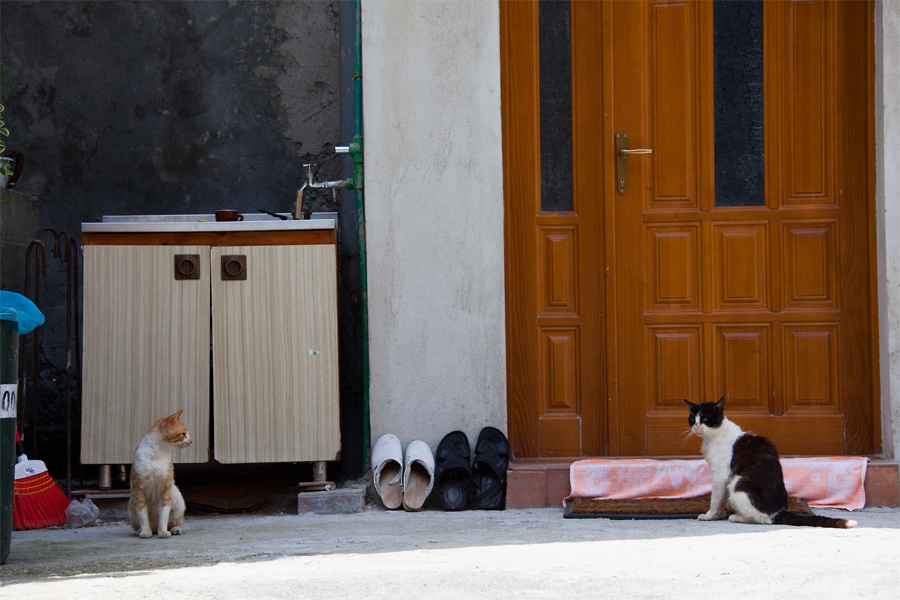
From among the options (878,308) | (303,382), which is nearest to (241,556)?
(303,382)

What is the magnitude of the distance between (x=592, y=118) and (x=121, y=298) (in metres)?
2.46

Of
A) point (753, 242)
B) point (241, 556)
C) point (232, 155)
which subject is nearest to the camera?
point (241, 556)

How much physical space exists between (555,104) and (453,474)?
1918 millimetres

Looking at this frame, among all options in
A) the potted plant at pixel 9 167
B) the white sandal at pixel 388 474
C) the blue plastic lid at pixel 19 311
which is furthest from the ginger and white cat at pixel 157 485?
the potted plant at pixel 9 167

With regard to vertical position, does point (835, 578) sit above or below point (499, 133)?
below

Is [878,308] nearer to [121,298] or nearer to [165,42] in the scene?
[121,298]

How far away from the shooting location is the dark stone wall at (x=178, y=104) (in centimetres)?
532

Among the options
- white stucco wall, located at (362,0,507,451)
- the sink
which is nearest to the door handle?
white stucco wall, located at (362,0,507,451)

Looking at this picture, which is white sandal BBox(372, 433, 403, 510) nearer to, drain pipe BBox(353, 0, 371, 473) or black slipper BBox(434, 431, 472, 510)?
black slipper BBox(434, 431, 472, 510)

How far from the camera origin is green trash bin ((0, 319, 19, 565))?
10.1 feet

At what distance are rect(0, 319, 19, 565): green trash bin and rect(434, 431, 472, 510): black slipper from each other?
182 cm

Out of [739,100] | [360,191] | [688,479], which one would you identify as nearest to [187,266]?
[360,191]

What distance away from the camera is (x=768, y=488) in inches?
142

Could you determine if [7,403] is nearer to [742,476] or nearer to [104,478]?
[104,478]
